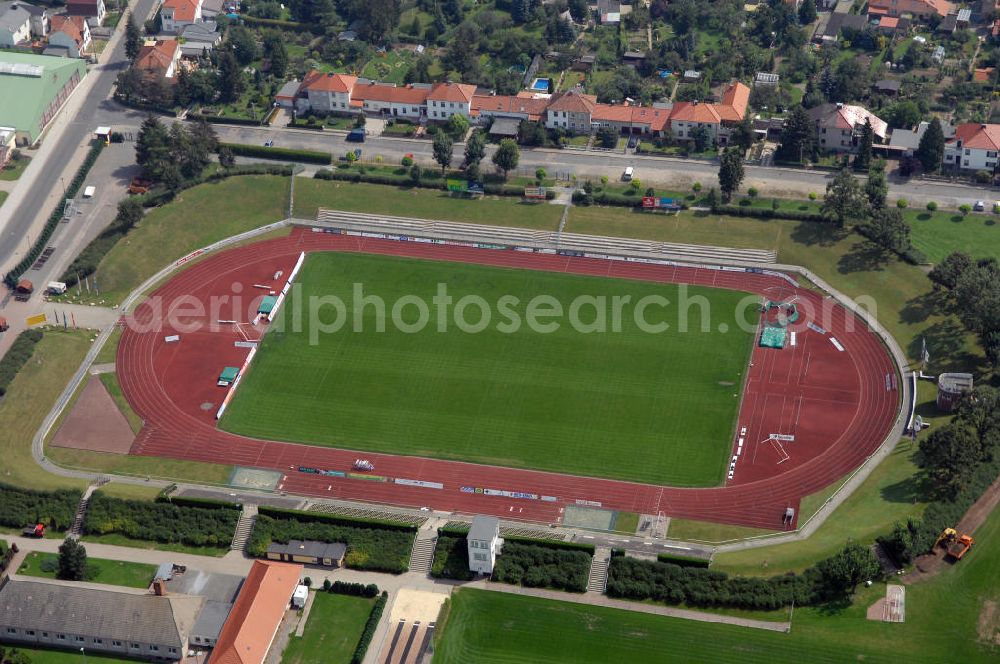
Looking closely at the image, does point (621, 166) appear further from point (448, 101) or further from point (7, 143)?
point (7, 143)

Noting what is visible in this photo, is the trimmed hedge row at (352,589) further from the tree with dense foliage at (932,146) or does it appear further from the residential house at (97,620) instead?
the tree with dense foliage at (932,146)

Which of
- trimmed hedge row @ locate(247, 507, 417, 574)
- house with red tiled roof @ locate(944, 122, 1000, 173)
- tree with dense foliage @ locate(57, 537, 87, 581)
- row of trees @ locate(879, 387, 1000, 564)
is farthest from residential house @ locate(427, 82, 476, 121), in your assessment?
tree with dense foliage @ locate(57, 537, 87, 581)

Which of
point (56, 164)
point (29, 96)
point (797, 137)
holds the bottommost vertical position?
point (56, 164)

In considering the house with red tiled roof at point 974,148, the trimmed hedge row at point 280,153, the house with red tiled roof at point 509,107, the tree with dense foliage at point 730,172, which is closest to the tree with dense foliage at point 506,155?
the house with red tiled roof at point 509,107

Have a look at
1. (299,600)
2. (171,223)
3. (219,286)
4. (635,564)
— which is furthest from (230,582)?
(171,223)

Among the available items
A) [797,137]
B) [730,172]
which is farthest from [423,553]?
[797,137]

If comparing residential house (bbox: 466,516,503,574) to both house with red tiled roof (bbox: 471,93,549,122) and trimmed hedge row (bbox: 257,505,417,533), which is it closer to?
trimmed hedge row (bbox: 257,505,417,533)
